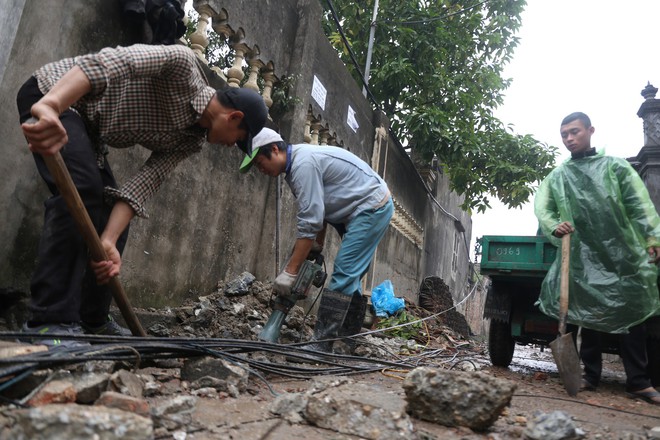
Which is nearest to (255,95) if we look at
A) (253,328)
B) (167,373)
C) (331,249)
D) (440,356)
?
(167,373)

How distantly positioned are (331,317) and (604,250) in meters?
1.88

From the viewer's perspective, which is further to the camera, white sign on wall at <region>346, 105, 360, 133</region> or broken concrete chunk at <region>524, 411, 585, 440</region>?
white sign on wall at <region>346, 105, 360, 133</region>

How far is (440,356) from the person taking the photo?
4.05m

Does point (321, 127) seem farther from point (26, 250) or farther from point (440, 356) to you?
point (26, 250)

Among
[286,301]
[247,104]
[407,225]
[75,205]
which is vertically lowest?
[286,301]

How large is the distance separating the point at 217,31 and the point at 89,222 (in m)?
2.43

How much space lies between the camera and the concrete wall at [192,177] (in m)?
2.22

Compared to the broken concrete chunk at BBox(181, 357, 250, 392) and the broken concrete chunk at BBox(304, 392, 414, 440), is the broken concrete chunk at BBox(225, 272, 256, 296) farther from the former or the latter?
the broken concrete chunk at BBox(304, 392, 414, 440)

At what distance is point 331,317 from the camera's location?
293 cm

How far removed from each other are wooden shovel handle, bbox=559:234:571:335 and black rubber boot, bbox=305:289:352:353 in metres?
1.41

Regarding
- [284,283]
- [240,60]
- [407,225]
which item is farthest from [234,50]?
[407,225]

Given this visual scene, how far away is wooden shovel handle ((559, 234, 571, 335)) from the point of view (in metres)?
3.06

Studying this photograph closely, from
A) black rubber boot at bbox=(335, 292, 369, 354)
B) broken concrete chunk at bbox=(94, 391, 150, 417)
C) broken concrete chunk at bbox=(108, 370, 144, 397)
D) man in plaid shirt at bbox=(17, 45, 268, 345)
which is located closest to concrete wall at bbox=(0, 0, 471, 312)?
man in plaid shirt at bbox=(17, 45, 268, 345)

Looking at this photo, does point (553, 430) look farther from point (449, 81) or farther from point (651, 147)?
point (651, 147)
